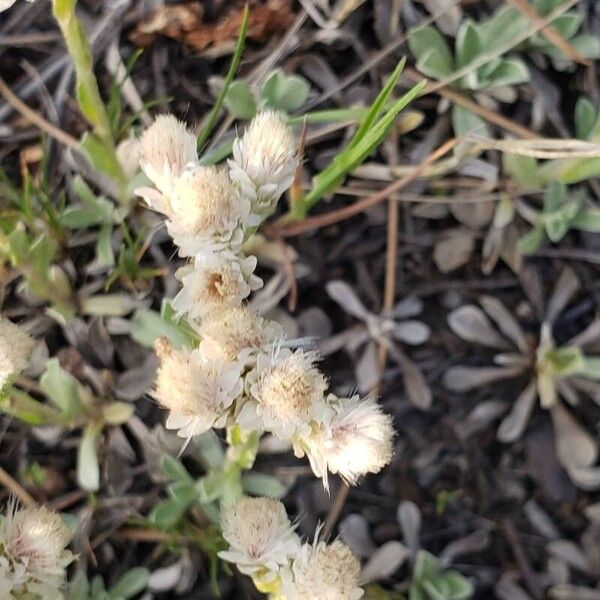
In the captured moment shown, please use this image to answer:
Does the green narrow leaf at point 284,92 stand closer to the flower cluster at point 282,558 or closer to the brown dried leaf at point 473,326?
the brown dried leaf at point 473,326

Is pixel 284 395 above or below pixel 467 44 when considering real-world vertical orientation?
above

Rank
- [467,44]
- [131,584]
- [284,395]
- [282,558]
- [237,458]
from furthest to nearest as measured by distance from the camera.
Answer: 1. [467,44]
2. [131,584]
3. [237,458]
4. [282,558]
5. [284,395]

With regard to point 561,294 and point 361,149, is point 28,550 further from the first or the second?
point 561,294

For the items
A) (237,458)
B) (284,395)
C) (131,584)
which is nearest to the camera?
(284,395)

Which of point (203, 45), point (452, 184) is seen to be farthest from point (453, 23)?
point (203, 45)

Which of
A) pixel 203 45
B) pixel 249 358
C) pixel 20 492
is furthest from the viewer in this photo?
pixel 203 45

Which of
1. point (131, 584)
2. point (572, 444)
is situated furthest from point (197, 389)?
point (572, 444)

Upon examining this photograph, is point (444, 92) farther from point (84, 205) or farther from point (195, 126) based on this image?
point (84, 205)

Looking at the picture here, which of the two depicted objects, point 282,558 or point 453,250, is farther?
point 453,250
